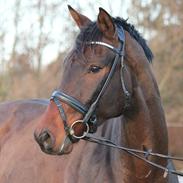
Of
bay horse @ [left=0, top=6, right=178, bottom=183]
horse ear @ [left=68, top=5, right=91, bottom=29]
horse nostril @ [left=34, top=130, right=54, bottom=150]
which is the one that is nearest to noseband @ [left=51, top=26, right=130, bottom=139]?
bay horse @ [left=0, top=6, right=178, bottom=183]

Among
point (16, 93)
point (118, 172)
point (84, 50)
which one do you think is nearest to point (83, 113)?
point (84, 50)

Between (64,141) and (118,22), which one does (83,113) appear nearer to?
(64,141)

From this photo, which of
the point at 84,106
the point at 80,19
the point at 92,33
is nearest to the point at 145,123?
the point at 84,106

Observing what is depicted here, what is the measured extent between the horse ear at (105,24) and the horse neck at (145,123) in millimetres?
395

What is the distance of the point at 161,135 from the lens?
12.3ft

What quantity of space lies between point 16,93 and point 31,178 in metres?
18.3

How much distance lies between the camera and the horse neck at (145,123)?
11.9ft

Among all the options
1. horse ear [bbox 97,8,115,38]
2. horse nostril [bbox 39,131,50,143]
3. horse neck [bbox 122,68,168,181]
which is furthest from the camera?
horse neck [bbox 122,68,168,181]

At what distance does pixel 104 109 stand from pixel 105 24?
0.60 m

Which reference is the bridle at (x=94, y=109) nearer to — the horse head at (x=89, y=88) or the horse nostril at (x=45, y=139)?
the horse head at (x=89, y=88)

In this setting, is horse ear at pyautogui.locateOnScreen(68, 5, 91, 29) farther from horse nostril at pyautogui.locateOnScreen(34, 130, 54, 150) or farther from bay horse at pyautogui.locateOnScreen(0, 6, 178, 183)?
horse nostril at pyautogui.locateOnScreen(34, 130, 54, 150)

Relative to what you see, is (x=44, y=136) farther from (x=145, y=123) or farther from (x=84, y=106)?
(x=145, y=123)

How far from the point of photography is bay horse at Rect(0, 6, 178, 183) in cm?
335

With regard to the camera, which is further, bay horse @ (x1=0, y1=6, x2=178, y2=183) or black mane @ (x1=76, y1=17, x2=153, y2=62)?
black mane @ (x1=76, y1=17, x2=153, y2=62)
